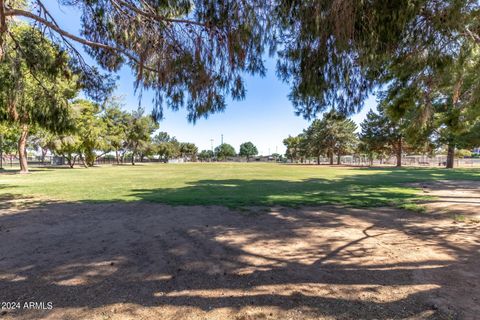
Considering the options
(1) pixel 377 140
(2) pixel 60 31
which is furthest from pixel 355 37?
(1) pixel 377 140

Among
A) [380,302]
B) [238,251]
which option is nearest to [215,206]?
[238,251]

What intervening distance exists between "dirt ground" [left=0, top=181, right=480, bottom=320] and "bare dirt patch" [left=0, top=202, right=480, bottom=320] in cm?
2

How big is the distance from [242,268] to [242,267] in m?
0.04

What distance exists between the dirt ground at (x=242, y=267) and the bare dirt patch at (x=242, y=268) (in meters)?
0.02

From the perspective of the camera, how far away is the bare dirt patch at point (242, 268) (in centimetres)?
270

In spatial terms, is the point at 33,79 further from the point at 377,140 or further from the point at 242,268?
the point at 377,140

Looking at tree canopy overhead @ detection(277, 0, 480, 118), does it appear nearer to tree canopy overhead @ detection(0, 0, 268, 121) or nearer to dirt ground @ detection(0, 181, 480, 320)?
tree canopy overhead @ detection(0, 0, 268, 121)

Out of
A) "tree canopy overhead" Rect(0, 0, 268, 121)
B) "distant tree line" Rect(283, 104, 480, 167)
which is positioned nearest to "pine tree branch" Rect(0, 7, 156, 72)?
"tree canopy overhead" Rect(0, 0, 268, 121)

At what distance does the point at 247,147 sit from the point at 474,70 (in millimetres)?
115283

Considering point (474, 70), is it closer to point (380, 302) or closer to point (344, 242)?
point (344, 242)

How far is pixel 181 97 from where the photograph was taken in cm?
543

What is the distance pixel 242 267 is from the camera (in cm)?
374

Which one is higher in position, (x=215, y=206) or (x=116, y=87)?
(x=116, y=87)

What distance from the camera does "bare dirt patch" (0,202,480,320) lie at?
2697mm
